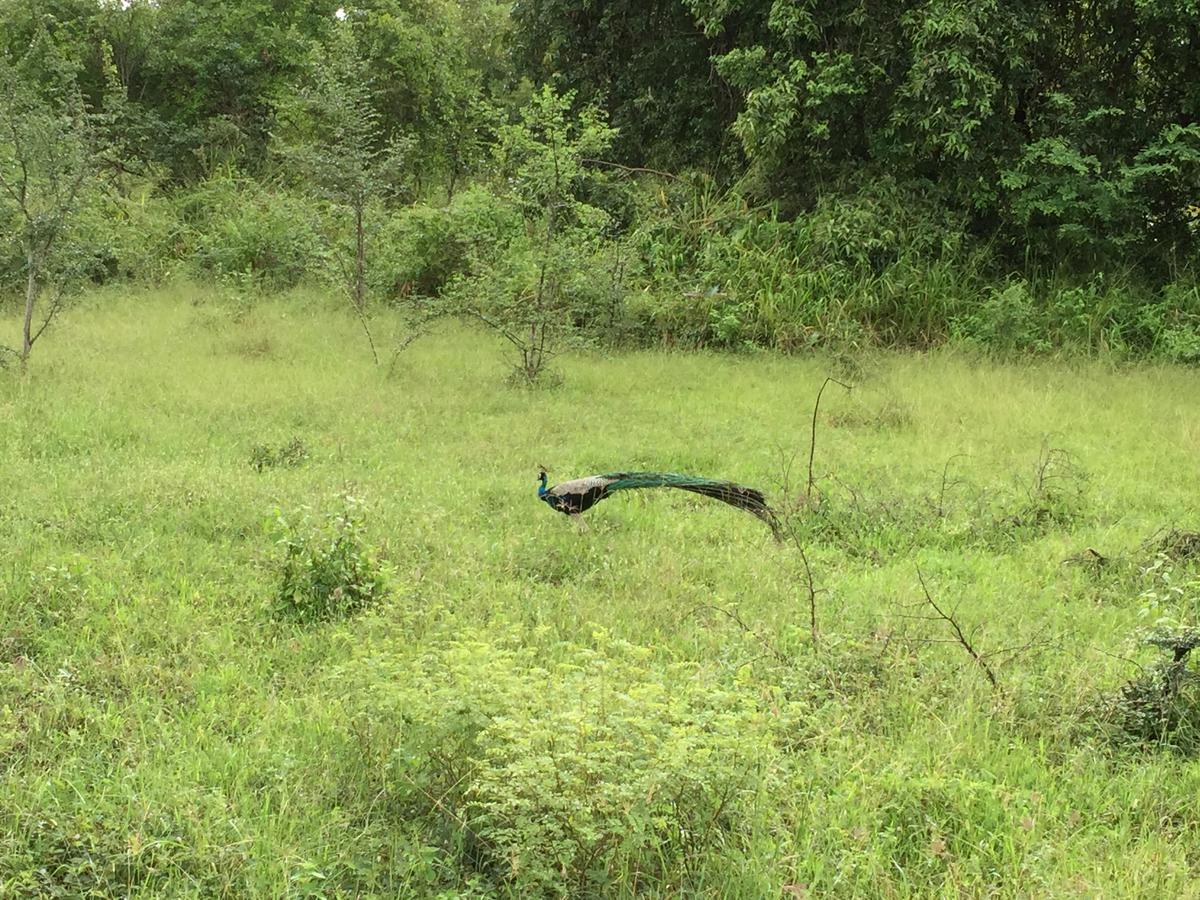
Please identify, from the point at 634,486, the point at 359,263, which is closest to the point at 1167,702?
the point at 634,486

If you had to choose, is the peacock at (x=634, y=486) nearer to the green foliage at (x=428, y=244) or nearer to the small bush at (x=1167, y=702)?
the small bush at (x=1167, y=702)

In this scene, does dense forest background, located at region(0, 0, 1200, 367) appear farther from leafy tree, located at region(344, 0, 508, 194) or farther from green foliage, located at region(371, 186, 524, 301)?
leafy tree, located at region(344, 0, 508, 194)

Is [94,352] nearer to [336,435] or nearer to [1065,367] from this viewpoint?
[336,435]

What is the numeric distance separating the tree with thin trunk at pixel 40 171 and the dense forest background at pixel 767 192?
1.1 inches

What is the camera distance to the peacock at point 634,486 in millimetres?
4965

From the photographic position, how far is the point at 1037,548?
490 cm

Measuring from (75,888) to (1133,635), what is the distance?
3558mm

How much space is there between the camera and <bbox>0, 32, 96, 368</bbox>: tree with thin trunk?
8.45 metres

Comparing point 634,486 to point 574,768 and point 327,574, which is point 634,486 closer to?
point 327,574

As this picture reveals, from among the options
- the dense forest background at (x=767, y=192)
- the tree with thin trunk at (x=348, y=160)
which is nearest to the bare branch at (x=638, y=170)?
the dense forest background at (x=767, y=192)

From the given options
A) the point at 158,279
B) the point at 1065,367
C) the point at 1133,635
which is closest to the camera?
the point at 1133,635

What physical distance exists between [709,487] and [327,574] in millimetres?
2068

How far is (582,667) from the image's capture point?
328cm

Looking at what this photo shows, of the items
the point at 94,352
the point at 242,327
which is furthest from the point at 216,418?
the point at 242,327
